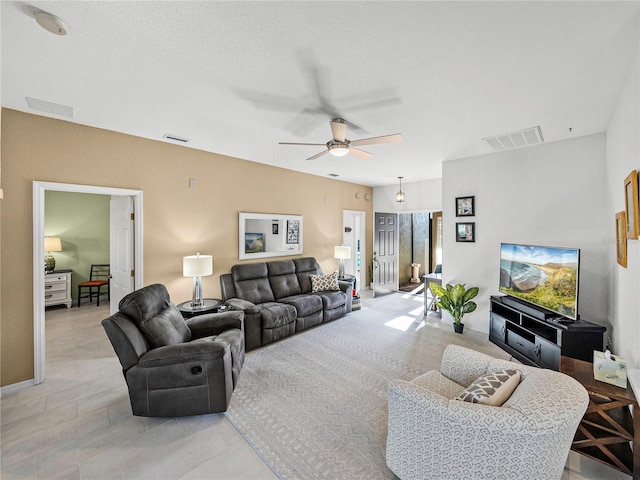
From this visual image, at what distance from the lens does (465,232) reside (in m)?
4.52

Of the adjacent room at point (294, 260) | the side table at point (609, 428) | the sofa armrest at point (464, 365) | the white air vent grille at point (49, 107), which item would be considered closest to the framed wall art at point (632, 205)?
the adjacent room at point (294, 260)

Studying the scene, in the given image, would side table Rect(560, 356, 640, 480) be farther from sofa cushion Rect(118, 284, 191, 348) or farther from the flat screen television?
sofa cushion Rect(118, 284, 191, 348)

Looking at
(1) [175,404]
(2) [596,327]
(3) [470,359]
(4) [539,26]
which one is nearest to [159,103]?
(1) [175,404]

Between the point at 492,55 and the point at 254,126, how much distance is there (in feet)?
7.58

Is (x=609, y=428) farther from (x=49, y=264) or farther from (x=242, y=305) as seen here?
(x=49, y=264)

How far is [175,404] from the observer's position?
225 cm

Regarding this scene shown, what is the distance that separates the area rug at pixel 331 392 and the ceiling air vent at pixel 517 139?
2772mm

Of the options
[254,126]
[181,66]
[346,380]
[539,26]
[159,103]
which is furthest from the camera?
[254,126]

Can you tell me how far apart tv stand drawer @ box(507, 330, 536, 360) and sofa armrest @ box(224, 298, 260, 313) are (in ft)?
10.5

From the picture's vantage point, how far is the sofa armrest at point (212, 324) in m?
2.97

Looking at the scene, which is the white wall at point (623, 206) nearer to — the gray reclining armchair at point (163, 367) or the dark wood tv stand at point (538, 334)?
the dark wood tv stand at point (538, 334)

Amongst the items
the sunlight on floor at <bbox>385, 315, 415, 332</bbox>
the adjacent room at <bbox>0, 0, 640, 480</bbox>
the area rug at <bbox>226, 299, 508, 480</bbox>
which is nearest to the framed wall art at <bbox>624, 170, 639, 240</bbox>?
the adjacent room at <bbox>0, 0, 640, 480</bbox>

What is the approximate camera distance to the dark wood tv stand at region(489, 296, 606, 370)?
8.76 feet

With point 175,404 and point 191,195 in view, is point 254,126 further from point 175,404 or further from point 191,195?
point 175,404
